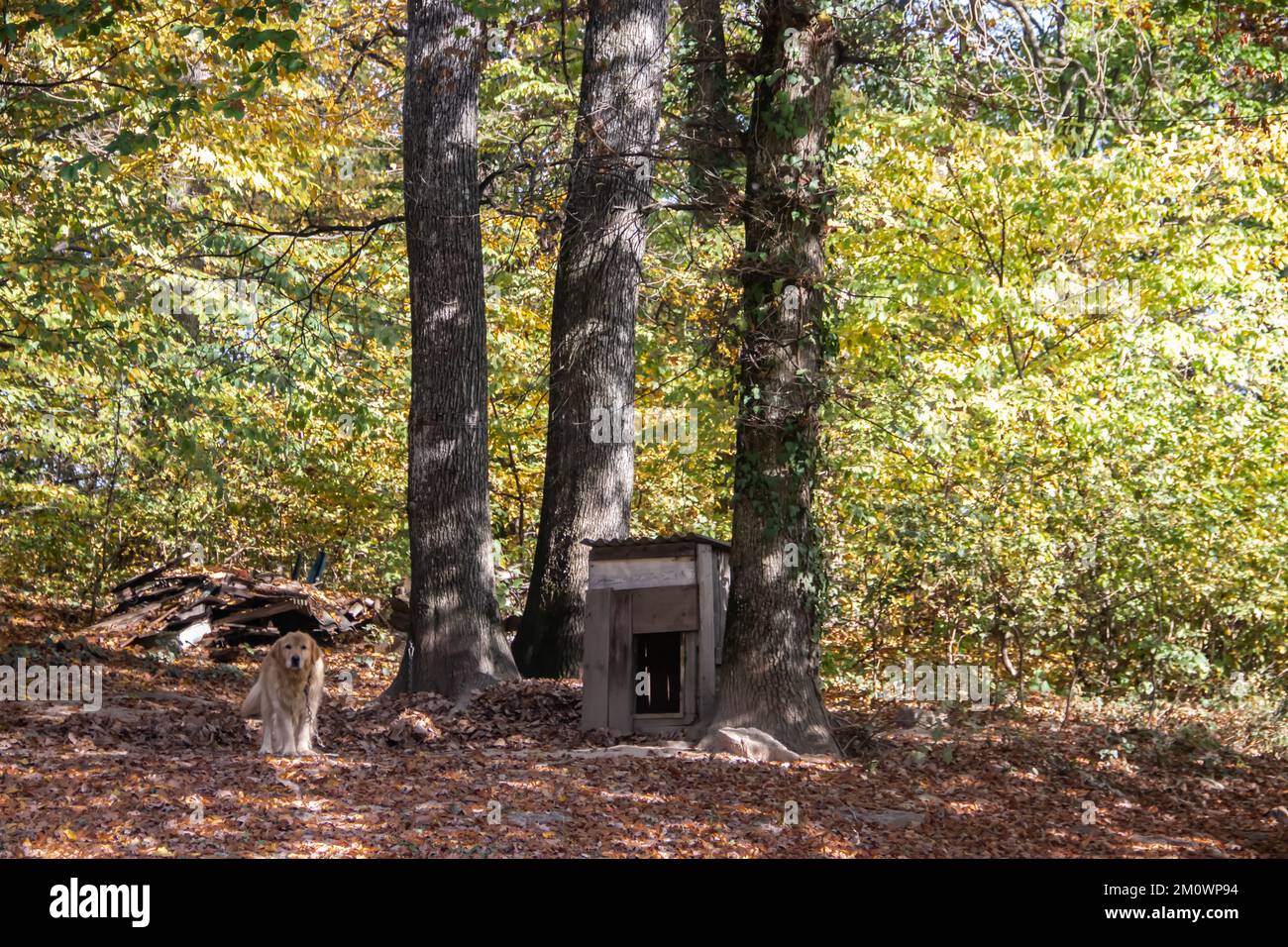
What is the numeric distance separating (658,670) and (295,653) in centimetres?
284

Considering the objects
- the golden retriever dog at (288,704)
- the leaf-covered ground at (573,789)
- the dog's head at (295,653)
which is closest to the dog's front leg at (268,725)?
the golden retriever dog at (288,704)

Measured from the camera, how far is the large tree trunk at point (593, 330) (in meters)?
11.9

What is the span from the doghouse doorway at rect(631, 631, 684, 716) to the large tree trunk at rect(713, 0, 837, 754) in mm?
841

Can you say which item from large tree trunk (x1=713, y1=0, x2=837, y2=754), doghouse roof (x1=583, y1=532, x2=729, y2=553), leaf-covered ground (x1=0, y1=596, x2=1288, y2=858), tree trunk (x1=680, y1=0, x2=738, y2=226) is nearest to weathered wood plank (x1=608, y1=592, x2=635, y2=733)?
leaf-covered ground (x1=0, y1=596, x2=1288, y2=858)

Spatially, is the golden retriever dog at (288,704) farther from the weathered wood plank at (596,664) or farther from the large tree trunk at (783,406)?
the large tree trunk at (783,406)

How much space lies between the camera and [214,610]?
15562 mm

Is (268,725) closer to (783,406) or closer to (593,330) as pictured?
(783,406)

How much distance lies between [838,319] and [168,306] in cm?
882

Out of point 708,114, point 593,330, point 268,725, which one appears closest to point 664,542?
point 593,330

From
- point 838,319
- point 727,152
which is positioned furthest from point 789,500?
point 727,152

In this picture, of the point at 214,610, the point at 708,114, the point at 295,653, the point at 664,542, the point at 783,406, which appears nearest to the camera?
the point at 295,653

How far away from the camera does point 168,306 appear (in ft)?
48.5

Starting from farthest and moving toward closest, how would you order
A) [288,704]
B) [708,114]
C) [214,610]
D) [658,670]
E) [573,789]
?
[214,610], [658,670], [708,114], [288,704], [573,789]
